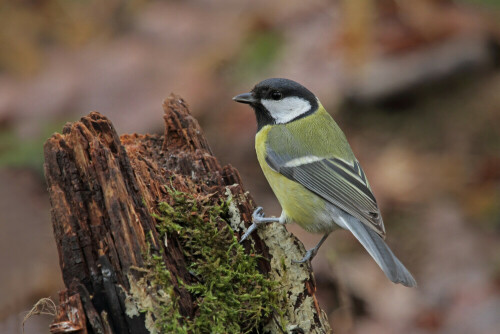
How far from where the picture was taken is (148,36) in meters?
5.34

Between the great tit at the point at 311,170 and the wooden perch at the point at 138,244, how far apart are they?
0.21 m

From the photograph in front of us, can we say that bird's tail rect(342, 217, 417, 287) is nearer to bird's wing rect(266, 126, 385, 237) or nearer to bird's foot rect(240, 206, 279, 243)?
bird's wing rect(266, 126, 385, 237)

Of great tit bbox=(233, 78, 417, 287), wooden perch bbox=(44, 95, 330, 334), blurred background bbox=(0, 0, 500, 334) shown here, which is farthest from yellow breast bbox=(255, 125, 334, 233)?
blurred background bbox=(0, 0, 500, 334)

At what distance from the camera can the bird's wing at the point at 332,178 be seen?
2.87 m

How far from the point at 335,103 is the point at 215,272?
11.6 feet

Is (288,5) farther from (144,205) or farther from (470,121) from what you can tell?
(144,205)

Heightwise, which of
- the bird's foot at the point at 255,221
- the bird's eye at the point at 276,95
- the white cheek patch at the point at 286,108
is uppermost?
the bird's eye at the point at 276,95

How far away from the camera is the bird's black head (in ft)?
10.7

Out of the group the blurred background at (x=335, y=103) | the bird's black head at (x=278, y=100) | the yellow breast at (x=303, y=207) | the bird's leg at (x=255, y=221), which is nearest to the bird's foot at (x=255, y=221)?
the bird's leg at (x=255, y=221)

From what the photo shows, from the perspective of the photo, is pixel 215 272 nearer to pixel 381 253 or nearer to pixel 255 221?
pixel 255 221

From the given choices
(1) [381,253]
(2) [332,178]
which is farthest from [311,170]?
(1) [381,253]

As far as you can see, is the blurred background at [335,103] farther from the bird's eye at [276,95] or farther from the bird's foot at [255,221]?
the bird's foot at [255,221]

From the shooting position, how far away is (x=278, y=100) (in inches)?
130

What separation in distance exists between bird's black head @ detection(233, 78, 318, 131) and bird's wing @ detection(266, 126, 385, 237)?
9.0 inches
